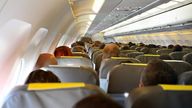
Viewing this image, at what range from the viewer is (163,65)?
11.5ft

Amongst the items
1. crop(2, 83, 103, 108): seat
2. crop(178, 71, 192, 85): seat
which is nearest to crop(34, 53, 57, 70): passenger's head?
crop(178, 71, 192, 85): seat

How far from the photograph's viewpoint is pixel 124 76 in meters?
5.13

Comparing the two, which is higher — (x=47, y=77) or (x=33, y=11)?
(x=33, y=11)

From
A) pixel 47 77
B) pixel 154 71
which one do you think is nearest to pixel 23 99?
pixel 47 77

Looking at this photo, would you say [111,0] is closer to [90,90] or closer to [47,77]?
[47,77]

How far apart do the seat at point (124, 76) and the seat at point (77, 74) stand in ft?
2.20

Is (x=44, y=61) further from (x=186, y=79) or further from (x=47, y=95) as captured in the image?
(x=47, y=95)

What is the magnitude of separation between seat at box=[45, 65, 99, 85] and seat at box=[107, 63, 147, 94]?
0.67 meters

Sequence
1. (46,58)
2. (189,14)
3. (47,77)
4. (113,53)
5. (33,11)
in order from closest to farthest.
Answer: (47,77) → (33,11) → (46,58) → (113,53) → (189,14)

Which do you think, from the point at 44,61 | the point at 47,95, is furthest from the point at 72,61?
the point at 47,95

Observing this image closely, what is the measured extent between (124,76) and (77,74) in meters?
0.91

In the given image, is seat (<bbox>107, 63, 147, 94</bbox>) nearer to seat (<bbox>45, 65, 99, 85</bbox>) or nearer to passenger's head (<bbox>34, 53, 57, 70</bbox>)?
seat (<bbox>45, 65, 99, 85</bbox>)

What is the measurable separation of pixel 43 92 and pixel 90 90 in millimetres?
301

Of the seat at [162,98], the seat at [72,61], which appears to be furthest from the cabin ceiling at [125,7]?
the seat at [162,98]
